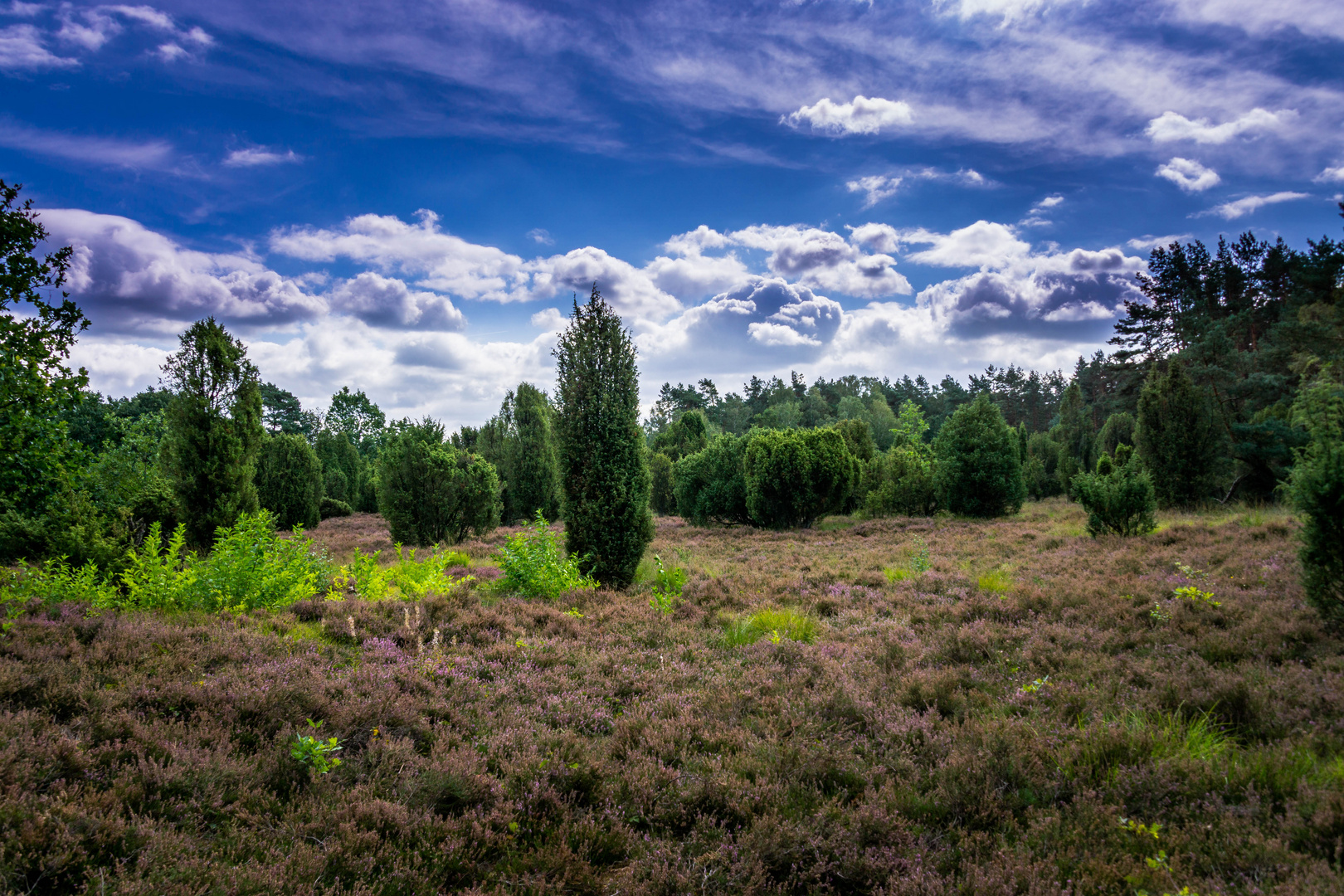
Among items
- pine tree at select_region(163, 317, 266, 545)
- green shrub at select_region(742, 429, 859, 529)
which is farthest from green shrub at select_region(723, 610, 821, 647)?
green shrub at select_region(742, 429, 859, 529)

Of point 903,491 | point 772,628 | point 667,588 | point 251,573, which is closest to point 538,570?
point 667,588

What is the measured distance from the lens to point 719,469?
2527 centimetres

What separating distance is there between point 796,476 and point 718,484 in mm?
3938

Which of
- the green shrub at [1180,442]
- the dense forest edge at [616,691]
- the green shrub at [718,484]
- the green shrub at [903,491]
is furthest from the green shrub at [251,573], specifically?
the green shrub at [1180,442]

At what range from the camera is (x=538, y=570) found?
9555 mm

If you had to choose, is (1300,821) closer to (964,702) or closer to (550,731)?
(964,702)

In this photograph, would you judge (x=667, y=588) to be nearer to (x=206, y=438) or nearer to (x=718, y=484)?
(x=206, y=438)

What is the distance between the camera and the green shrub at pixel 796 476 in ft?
72.4

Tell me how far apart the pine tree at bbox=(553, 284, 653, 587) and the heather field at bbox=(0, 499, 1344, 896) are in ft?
10.9

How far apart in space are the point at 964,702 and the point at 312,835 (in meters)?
5.01

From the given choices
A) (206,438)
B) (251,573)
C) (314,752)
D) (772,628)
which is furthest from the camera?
(206,438)

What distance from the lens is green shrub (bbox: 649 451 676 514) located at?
105ft

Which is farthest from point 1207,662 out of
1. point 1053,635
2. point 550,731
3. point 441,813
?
point 441,813

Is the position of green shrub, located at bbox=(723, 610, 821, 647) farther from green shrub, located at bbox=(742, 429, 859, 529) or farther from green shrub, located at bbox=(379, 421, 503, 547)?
green shrub, located at bbox=(742, 429, 859, 529)
